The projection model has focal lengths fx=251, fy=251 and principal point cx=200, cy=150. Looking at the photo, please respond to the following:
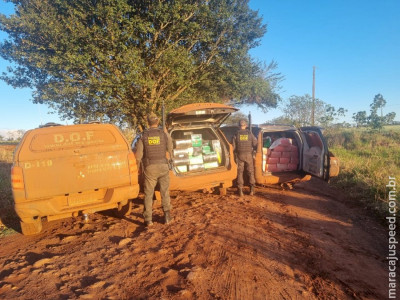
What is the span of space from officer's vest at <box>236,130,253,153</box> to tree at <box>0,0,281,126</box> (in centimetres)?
510

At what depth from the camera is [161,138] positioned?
4.54 metres

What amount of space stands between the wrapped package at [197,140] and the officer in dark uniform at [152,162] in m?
1.88

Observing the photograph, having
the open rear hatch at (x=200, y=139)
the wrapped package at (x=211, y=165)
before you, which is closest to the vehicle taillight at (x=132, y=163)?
the open rear hatch at (x=200, y=139)

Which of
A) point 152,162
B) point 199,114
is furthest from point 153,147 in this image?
point 199,114

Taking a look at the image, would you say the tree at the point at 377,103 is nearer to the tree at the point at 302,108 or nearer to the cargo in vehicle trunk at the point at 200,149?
the tree at the point at 302,108

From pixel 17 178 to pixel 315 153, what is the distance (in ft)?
20.3

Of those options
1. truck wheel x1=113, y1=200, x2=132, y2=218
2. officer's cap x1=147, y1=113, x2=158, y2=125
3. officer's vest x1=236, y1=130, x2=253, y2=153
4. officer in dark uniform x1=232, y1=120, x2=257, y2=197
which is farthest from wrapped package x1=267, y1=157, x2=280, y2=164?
truck wheel x1=113, y1=200, x2=132, y2=218

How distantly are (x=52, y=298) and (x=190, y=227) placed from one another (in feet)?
7.18

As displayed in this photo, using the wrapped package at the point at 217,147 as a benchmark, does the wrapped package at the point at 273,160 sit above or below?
below

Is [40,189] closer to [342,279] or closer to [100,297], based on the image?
[100,297]

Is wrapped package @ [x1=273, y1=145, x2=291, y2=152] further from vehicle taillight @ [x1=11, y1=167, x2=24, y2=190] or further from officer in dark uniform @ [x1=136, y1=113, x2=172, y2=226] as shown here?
vehicle taillight @ [x1=11, y1=167, x2=24, y2=190]

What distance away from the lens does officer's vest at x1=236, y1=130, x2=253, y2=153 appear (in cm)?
612

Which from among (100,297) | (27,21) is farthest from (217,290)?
(27,21)

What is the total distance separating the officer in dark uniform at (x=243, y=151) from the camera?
20.1ft
